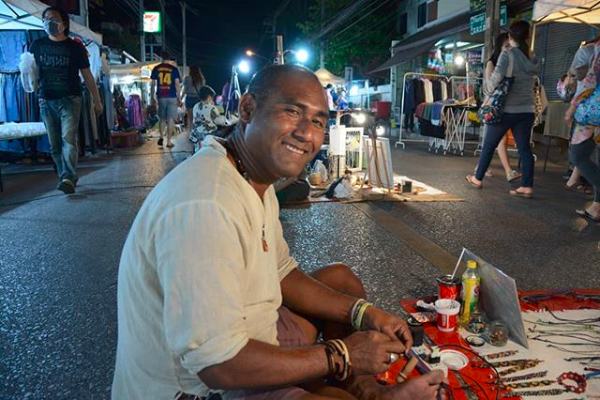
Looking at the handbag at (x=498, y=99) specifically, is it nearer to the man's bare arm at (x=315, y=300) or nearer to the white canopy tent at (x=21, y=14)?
the man's bare arm at (x=315, y=300)

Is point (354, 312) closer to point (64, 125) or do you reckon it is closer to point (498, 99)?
point (498, 99)

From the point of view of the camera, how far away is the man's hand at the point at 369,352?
4.99 feet

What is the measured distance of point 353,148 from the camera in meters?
8.30

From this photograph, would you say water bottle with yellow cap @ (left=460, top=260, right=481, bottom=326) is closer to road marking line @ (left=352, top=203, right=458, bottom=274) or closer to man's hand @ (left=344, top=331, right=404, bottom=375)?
road marking line @ (left=352, top=203, right=458, bottom=274)

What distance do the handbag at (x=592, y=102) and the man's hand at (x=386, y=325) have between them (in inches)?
153

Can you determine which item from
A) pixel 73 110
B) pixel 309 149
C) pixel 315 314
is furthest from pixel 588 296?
pixel 73 110

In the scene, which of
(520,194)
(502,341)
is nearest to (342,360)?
(502,341)

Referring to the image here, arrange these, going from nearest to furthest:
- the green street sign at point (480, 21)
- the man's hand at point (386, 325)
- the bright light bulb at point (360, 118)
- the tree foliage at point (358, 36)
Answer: the man's hand at point (386, 325), the bright light bulb at point (360, 118), the green street sign at point (480, 21), the tree foliage at point (358, 36)

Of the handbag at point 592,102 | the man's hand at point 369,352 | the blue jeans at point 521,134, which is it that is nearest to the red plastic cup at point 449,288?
the man's hand at point 369,352

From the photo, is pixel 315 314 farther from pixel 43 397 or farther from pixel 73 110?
pixel 73 110

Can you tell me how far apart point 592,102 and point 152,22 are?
84.4 ft

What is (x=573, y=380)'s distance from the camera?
217 centimetres

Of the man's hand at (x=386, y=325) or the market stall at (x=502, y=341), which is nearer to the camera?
the man's hand at (x=386, y=325)

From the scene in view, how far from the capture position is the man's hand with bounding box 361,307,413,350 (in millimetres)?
1860
